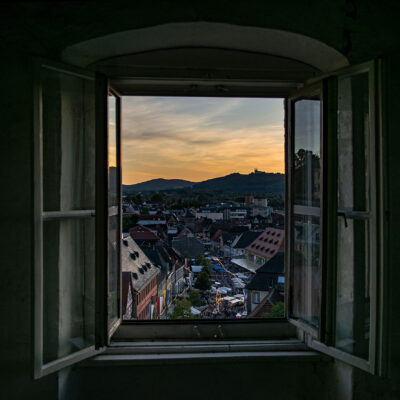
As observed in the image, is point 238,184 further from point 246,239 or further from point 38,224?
point 38,224

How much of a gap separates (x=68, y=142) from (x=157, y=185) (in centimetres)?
59

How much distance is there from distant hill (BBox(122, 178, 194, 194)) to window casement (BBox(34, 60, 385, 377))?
12 centimetres

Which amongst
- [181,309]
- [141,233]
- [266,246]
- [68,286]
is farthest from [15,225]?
[266,246]

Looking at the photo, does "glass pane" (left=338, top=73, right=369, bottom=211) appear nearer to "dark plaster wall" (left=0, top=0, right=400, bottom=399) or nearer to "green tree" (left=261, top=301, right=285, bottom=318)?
"dark plaster wall" (left=0, top=0, right=400, bottom=399)

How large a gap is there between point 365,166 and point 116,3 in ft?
5.19

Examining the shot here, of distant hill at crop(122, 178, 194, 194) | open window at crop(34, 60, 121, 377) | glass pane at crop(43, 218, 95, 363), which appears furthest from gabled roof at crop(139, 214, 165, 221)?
glass pane at crop(43, 218, 95, 363)

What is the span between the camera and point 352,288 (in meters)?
1.67

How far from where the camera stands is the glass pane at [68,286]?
1581 millimetres

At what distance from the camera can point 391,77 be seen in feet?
5.30

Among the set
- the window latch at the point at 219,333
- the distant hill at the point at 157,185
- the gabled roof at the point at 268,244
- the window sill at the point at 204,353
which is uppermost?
the distant hill at the point at 157,185

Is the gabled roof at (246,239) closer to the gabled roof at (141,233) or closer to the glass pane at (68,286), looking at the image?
the gabled roof at (141,233)

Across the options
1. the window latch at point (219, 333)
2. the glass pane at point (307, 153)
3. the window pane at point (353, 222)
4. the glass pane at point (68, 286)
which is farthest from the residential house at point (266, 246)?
the glass pane at point (68, 286)

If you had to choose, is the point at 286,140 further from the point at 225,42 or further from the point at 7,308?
the point at 7,308

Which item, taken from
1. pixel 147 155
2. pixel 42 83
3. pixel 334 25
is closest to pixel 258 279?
pixel 147 155
